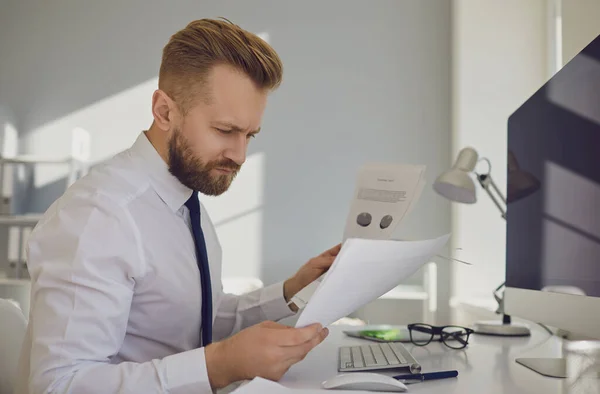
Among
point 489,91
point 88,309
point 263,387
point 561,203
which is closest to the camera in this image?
point 263,387

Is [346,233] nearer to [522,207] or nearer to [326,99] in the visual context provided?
[522,207]

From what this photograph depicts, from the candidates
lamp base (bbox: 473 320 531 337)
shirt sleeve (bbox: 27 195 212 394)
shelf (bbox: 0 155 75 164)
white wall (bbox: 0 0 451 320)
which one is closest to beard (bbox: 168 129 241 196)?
shirt sleeve (bbox: 27 195 212 394)

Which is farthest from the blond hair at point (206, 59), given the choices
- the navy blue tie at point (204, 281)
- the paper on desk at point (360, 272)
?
the paper on desk at point (360, 272)

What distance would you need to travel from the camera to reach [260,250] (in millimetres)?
3658

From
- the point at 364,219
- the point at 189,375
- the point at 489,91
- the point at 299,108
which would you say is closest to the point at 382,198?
the point at 364,219

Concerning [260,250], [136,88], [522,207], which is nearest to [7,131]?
[136,88]

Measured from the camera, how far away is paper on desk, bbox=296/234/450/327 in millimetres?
833

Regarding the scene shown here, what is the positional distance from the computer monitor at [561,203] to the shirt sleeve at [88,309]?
1.95 ft

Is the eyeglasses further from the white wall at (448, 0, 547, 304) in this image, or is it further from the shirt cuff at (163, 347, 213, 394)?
the white wall at (448, 0, 547, 304)

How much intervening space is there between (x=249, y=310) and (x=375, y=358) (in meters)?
0.49

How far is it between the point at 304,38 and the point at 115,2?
115cm

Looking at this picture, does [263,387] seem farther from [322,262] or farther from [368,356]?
[322,262]

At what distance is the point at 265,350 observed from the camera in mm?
909

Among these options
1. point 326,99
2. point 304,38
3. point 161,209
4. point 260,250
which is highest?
point 304,38
